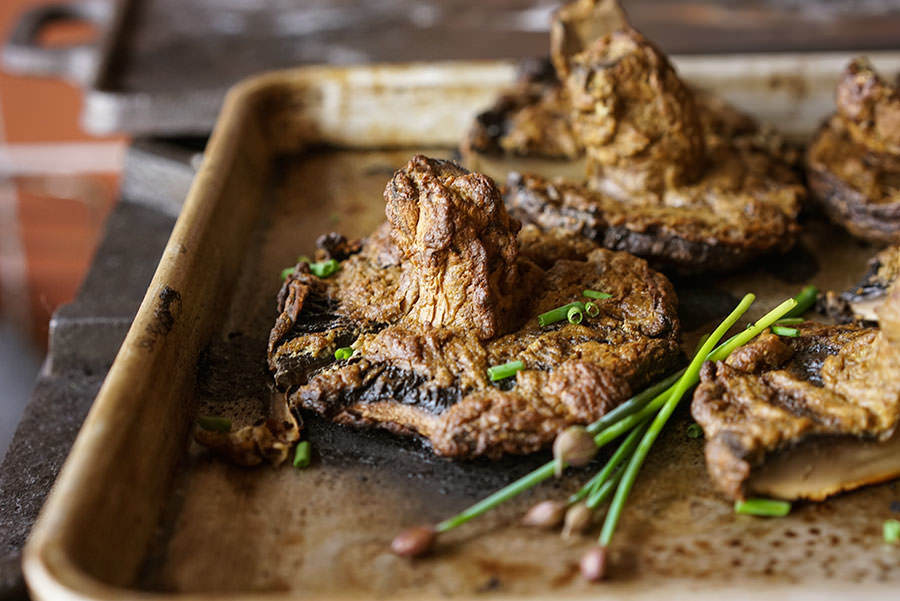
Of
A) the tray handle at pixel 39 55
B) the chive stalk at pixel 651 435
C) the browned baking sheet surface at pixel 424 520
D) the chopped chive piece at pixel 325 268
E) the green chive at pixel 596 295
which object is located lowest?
the browned baking sheet surface at pixel 424 520

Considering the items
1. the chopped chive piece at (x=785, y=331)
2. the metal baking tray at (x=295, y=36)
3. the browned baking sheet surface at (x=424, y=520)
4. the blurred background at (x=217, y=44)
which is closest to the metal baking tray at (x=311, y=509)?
the browned baking sheet surface at (x=424, y=520)

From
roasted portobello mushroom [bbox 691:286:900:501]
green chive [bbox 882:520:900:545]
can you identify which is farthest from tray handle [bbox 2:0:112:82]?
green chive [bbox 882:520:900:545]

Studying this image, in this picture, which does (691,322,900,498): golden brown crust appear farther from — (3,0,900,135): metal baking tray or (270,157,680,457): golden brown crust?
(3,0,900,135): metal baking tray

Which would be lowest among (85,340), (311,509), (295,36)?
(85,340)

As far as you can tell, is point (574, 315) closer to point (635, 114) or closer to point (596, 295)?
point (596, 295)

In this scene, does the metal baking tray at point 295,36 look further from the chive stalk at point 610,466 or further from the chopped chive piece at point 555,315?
the chive stalk at point 610,466

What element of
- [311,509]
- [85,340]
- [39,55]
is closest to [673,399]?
[311,509]
